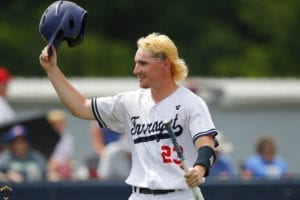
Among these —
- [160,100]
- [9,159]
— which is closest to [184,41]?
[9,159]

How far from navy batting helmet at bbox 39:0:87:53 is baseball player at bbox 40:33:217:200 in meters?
0.10

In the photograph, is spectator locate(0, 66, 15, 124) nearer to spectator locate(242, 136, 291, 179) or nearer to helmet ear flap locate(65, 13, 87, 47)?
spectator locate(242, 136, 291, 179)

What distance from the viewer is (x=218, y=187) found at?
11734 millimetres

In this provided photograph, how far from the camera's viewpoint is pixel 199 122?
882 cm

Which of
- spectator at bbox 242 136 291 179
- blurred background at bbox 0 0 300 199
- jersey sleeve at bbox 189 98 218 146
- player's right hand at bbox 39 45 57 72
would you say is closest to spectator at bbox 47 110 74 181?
spectator at bbox 242 136 291 179

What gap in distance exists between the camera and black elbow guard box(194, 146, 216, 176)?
8.56 meters

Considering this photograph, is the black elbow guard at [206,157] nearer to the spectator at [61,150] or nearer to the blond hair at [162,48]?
the blond hair at [162,48]

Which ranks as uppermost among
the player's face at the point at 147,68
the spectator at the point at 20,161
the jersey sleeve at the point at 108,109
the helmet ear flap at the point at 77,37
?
the spectator at the point at 20,161

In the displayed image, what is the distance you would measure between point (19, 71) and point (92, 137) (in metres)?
3.32

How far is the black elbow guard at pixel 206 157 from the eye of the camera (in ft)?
28.1

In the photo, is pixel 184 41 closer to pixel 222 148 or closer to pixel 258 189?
pixel 222 148

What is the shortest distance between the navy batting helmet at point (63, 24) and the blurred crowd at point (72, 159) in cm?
325

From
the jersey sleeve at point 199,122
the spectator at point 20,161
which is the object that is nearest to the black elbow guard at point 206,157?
the jersey sleeve at point 199,122

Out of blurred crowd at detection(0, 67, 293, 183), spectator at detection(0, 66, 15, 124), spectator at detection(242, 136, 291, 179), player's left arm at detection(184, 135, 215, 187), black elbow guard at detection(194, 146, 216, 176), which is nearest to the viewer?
player's left arm at detection(184, 135, 215, 187)
